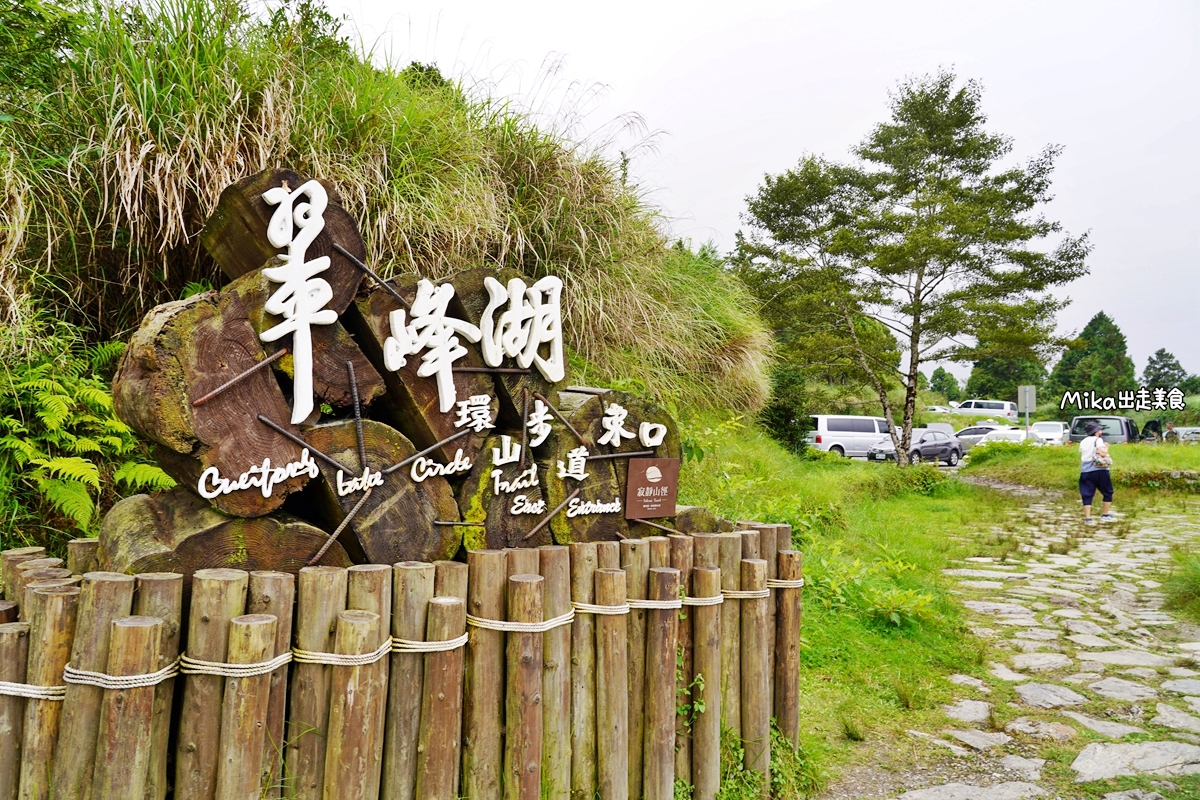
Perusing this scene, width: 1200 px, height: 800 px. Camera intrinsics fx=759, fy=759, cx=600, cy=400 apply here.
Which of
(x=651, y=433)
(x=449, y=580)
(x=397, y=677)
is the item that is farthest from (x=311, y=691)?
(x=651, y=433)

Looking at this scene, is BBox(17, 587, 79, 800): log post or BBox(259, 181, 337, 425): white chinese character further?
BBox(259, 181, 337, 425): white chinese character

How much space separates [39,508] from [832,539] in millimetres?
6956

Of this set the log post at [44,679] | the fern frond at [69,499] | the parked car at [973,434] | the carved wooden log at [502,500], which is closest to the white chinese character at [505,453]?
the carved wooden log at [502,500]

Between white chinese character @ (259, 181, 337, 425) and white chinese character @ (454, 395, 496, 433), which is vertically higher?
white chinese character @ (259, 181, 337, 425)

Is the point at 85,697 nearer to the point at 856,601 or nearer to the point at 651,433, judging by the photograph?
the point at 651,433

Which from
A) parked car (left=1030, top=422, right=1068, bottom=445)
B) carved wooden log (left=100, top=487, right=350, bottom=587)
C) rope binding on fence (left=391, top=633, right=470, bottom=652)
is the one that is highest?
parked car (left=1030, top=422, right=1068, bottom=445)

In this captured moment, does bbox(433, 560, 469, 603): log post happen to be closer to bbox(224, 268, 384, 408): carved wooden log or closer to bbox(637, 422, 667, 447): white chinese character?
bbox(224, 268, 384, 408): carved wooden log

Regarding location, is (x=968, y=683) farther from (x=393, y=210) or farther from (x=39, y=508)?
(x=39, y=508)

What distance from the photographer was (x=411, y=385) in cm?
301

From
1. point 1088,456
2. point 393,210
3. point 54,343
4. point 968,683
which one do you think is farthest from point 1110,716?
point 1088,456

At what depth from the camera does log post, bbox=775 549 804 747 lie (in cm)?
361

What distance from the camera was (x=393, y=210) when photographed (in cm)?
524

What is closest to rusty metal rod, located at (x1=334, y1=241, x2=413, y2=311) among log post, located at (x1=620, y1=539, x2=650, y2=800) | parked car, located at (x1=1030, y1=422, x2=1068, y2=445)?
log post, located at (x1=620, y1=539, x2=650, y2=800)

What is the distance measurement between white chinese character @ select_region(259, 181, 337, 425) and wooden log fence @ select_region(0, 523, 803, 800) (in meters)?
0.70
